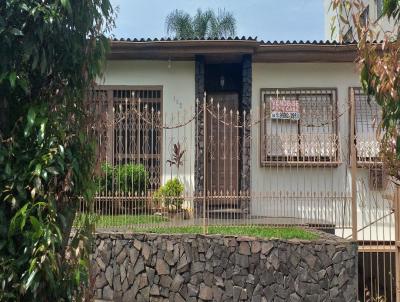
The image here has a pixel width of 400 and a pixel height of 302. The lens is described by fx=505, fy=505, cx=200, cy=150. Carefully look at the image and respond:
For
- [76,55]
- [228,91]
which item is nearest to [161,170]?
[228,91]

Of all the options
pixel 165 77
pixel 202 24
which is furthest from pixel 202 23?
pixel 165 77

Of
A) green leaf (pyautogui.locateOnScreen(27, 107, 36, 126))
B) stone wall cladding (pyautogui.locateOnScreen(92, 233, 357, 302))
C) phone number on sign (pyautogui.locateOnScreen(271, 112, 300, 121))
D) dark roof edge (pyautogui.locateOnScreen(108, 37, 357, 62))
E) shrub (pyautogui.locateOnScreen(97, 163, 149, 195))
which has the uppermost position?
dark roof edge (pyautogui.locateOnScreen(108, 37, 357, 62))

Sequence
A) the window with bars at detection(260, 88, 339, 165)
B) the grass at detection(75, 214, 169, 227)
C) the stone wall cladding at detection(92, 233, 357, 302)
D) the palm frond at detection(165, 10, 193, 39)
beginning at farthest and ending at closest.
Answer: the palm frond at detection(165, 10, 193, 39)
the window with bars at detection(260, 88, 339, 165)
the grass at detection(75, 214, 169, 227)
the stone wall cladding at detection(92, 233, 357, 302)

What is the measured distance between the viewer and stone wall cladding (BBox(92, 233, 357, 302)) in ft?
23.2

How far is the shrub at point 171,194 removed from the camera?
27.7 ft

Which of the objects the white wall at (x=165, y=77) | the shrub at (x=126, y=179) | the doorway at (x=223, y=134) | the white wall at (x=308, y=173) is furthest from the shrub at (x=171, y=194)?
the white wall at (x=165, y=77)

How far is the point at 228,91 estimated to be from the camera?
11430mm

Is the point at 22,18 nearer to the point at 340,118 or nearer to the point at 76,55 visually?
the point at 76,55

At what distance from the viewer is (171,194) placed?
9148 mm

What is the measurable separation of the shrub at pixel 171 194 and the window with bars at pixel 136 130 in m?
0.32

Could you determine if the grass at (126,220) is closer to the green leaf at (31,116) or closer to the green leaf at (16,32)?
the green leaf at (31,116)

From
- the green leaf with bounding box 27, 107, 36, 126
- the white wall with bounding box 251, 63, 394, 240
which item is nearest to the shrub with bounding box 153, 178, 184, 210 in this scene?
the white wall with bounding box 251, 63, 394, 240

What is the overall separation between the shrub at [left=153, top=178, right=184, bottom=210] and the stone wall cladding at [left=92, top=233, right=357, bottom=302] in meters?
1.18

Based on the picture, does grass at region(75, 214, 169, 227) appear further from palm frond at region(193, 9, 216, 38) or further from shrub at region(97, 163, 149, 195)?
palm frond at region(193, 9, 216, 38)
